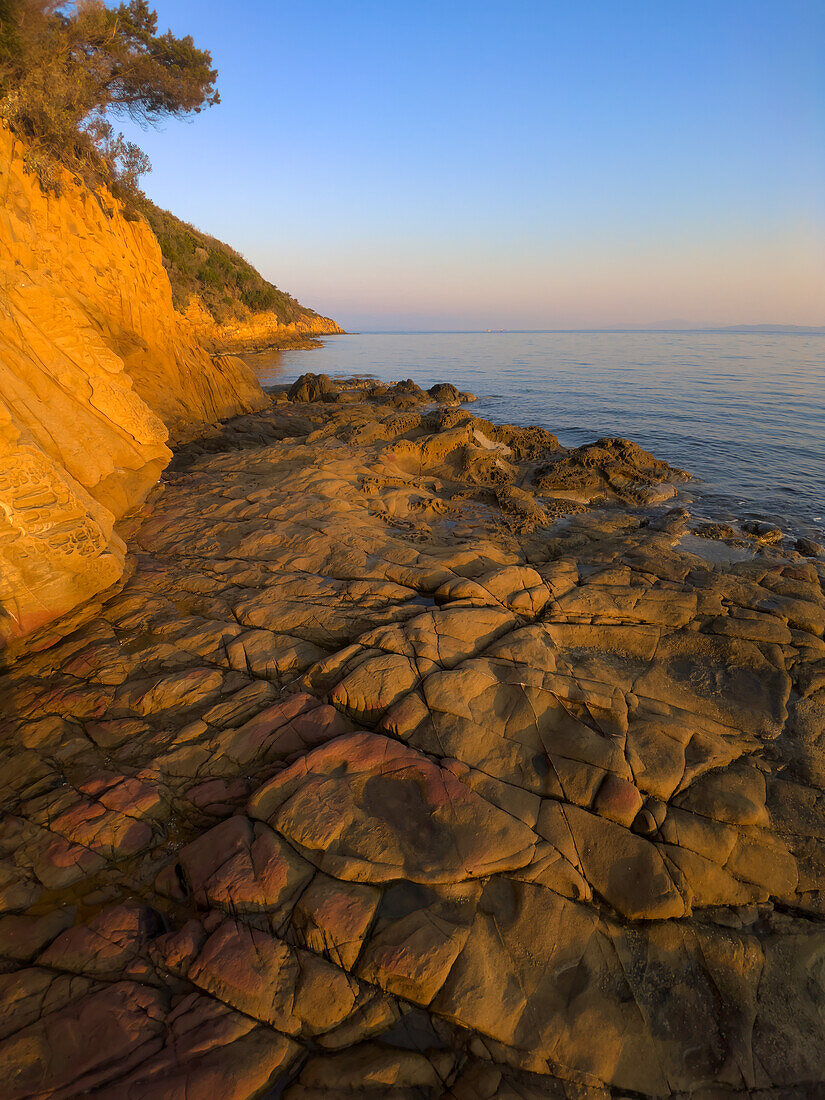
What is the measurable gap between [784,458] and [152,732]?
21503 mm

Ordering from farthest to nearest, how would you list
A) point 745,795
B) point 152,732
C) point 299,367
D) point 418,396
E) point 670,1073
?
point 299,367 → point 418,396 → point 152,732 → point 745,795 → point 670,1073

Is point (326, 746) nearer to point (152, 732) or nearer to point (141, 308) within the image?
point (152, 732)

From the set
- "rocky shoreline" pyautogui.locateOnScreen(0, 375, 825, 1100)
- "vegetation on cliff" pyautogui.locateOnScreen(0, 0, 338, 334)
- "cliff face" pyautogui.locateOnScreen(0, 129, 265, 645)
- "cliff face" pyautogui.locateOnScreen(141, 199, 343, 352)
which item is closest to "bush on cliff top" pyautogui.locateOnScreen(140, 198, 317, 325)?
"cliff face" pyautogui.locateOnScreen(141, 199, 343, 352)

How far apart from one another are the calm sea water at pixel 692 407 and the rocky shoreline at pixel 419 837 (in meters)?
7.90

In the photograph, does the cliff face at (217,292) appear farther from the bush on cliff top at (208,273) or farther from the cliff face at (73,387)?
the cliff face at (73,387)

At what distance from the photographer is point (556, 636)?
20.8 ft

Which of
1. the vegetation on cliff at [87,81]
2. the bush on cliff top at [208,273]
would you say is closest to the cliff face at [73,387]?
the vegetation on cliff at [87,81]

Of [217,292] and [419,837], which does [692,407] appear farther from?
[217,292]

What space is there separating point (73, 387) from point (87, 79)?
1064 centimetres

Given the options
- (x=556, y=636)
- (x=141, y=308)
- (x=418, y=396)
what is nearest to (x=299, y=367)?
(x=418, y=396)

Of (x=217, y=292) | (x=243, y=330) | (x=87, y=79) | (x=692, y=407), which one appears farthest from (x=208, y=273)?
(x=692, y=407)

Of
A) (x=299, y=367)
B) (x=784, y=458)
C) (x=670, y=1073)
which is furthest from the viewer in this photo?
(x=299, y=367)

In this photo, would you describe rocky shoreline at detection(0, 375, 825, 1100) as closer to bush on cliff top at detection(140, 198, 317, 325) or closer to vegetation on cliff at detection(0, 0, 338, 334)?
vegetation on cliff at detection(0, 0, 338, 334)

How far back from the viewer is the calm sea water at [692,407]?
14602 millimetres
